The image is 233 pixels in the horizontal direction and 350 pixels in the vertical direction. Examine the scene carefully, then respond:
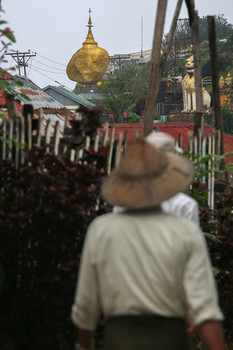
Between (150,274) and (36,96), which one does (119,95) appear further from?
(150,274)

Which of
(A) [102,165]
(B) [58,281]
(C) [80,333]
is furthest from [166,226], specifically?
(A) [102,165]

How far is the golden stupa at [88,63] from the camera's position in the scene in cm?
8688

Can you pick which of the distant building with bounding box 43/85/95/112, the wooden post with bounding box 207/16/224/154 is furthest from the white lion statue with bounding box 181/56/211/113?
the wooden post with bounding box 207/16/224/154

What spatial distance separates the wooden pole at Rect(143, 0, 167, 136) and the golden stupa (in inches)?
3162

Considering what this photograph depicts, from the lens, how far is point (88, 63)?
87875mm

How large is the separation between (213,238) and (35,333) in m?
1.77

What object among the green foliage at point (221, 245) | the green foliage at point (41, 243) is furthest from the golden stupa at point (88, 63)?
the green foliage at point (41, 243)

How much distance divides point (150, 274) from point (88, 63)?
86.4 metres

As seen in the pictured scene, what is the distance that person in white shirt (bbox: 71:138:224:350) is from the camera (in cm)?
268

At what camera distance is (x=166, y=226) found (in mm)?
2729

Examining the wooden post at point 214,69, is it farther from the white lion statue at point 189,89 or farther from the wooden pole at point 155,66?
the white lion statue at point 189,89

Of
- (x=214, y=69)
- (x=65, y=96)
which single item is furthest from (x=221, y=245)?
(x=65, y=96)

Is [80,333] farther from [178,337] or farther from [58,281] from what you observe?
[58,281]

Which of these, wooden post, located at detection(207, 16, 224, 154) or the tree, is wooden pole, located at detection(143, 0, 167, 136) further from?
the tree
